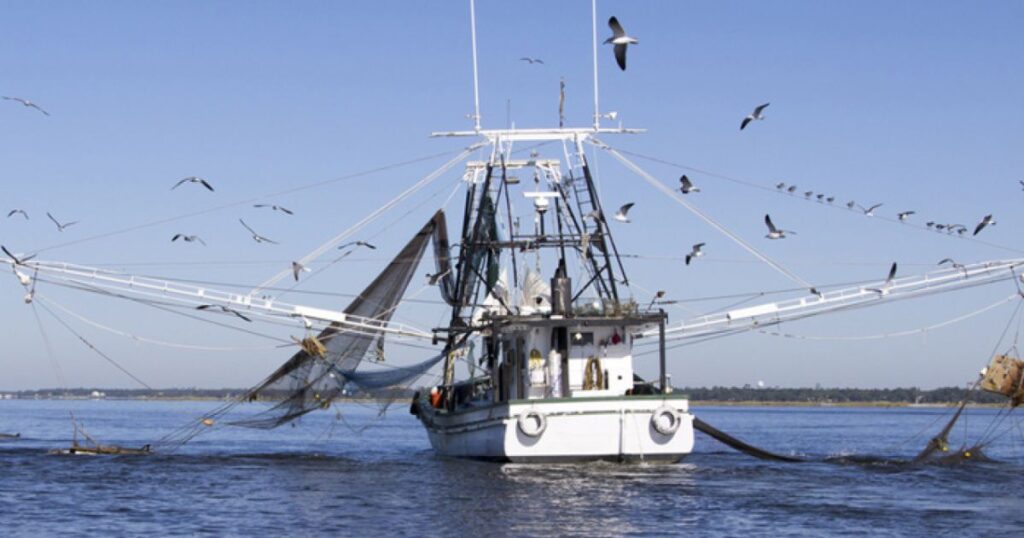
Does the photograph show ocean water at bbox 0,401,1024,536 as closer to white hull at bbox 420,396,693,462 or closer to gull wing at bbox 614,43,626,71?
white hull at bbox 420,396,693,462

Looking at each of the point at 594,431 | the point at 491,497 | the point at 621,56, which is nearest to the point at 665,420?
the point at 594,431

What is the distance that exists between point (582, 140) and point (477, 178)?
4.66 metres

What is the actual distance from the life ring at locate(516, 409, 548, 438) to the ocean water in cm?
109

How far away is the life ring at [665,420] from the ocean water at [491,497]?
3.88 feet

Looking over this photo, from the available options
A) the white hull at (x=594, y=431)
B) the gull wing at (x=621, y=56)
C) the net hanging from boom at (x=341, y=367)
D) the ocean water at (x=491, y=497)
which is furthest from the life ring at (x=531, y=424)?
the gull wing at (x=621, y=56)

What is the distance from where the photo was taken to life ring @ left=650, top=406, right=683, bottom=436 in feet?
129

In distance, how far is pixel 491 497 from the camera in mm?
33688

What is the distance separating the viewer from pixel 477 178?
161 ft

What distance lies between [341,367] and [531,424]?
10191 mm

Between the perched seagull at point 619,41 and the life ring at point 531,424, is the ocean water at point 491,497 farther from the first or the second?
the perched seagull at point 619,41

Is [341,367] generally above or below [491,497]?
above

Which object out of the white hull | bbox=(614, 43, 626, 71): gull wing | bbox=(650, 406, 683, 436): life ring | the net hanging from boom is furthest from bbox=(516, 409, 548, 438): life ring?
bbox=(614, 43, 626, 71): gull wing

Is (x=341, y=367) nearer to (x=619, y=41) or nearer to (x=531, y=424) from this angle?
(x=531, y=424)

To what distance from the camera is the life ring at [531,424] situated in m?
39.0
